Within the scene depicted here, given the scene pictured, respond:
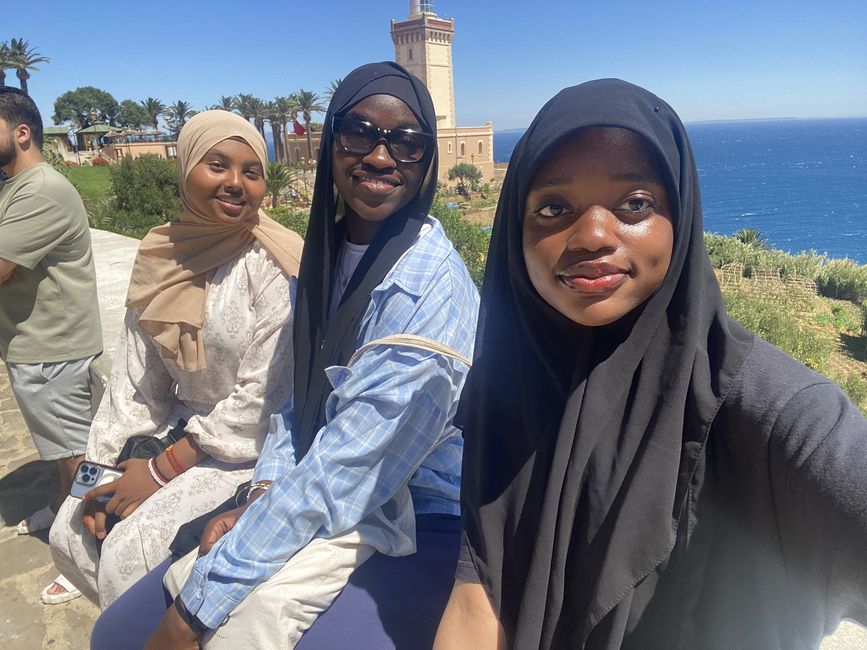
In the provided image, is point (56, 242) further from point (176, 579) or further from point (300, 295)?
point (176, 579)

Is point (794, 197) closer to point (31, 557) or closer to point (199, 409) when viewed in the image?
point (199, 409)

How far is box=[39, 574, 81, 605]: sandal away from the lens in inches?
90.7

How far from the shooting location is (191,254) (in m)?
2.08

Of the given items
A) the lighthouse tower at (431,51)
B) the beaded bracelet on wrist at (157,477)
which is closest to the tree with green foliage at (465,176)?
the lighthouse tower at (431,51)

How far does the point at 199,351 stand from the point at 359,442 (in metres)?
0.86

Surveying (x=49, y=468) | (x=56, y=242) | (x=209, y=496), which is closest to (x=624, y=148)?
(x=209, y=496)

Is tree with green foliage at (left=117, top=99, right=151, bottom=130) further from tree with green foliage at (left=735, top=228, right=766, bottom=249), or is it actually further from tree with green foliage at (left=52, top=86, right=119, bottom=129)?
tree with green foliage at (left=735, top=228, right=766, bottom=249)

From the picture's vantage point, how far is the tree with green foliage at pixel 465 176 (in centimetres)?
4469

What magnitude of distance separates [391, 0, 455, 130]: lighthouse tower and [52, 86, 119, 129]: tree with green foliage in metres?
31.1

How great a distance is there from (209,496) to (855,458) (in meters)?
1.64

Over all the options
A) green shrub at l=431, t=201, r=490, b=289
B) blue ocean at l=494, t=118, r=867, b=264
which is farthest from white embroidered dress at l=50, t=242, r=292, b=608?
blue ocean at l=494, t=118, r=867, b=264

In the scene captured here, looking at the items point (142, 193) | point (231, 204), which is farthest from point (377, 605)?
point (142, 193)

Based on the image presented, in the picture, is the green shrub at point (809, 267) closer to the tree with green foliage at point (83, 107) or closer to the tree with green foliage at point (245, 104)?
the tree with green foliage at point (245, 104)

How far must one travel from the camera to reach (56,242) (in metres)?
2.51
